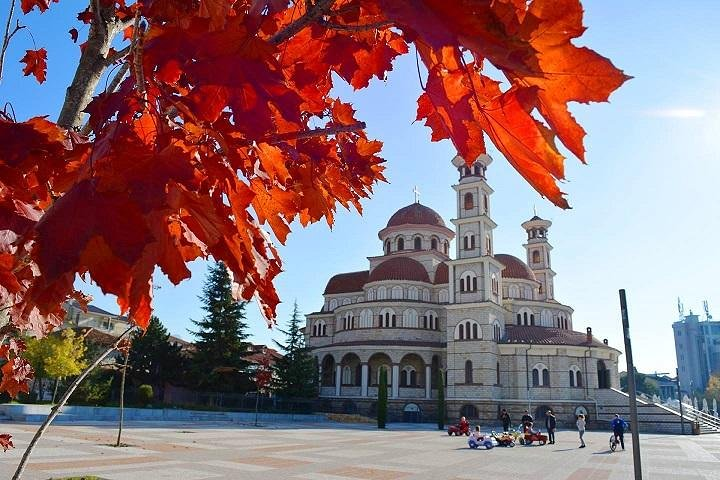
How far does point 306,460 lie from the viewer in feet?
47.9

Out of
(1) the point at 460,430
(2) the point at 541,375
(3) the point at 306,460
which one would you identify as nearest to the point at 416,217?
(2) the point at 541,375

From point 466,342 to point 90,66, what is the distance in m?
41.2

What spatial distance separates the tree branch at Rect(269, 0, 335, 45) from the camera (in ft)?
4.40

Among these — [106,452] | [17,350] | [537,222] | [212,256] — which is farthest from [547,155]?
[537,222]

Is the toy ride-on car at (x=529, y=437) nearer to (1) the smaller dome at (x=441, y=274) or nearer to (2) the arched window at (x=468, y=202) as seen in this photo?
(1) the smaller dome at (x=441, y=274)

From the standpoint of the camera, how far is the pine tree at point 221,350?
126ft

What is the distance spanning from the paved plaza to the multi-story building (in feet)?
382

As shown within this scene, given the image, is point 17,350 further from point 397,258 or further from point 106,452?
point 397,258

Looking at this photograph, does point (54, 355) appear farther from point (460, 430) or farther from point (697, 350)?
point (697, 350)

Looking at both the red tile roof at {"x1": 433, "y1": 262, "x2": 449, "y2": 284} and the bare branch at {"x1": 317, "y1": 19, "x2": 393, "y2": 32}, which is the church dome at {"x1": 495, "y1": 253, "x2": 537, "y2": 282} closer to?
the red tile roof at {"x1": 433, "y1": 262, "x2": 449, "y2": 284}

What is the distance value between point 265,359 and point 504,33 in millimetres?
39837

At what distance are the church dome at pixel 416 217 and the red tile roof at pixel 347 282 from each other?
6.18 metres

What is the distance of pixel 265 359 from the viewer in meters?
38.9

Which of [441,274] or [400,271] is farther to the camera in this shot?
[441,274]
